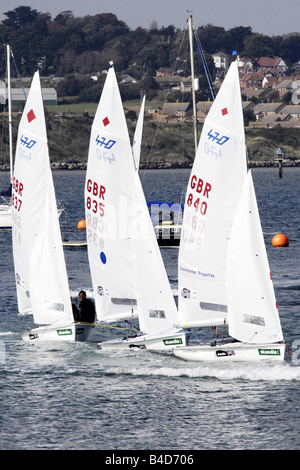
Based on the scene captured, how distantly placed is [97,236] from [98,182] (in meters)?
1.81

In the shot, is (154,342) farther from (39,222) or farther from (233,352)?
(39,222)

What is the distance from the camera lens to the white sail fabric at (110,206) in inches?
1065

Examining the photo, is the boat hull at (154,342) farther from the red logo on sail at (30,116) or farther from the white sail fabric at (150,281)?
the red logo on sail at (30,116)

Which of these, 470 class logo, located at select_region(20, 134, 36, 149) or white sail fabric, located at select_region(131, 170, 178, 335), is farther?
470 class logo, located at select_region(20, 134, 36, 149)

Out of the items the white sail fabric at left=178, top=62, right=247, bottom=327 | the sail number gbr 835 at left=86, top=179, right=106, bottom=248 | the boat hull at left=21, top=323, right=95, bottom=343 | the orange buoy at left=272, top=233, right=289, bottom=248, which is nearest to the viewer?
the white sail fabric at left=178, top=62, right=247, bottom=327

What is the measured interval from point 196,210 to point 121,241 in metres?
3.11

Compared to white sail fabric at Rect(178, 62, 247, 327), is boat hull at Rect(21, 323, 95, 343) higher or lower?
lower

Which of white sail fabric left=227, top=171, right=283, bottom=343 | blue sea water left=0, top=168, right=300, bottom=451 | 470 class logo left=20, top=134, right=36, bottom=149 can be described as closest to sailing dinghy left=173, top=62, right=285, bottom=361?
white sail fabric left=227, top=171, right=283, bottom=343

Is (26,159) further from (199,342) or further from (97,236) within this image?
(199,342)

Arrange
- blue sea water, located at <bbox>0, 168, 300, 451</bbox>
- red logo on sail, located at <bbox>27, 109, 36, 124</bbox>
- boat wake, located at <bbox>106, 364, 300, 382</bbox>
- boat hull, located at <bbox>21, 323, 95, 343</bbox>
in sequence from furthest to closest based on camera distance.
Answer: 1. boat hull, located at <bbox>21, 323, 95, 343</bbox>
2. red logo on sail, located at <bbox>27, 109, 36, 124</bbox>
3. boat wake, located at <bbox>106, 364, 300, 382</bbox>
4. blue sea water, located at <bbox>0, 168, 300, 451</bbox>

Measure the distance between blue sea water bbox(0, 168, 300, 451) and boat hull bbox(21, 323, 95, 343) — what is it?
1.17 feet

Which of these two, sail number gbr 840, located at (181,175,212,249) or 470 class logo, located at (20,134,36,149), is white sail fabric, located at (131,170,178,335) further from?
470 class logo, located at (20,134,36,149)

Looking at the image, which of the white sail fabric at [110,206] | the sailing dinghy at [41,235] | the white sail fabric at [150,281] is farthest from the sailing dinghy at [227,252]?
the sailing dinghy at [41,235]

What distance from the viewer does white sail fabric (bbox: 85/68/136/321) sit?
2706 cm
